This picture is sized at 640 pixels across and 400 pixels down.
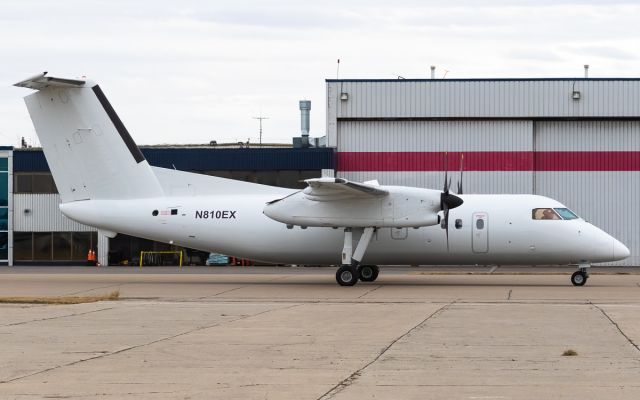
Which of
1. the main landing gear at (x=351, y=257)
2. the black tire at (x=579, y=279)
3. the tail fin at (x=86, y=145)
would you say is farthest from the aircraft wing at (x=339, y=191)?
the black tire at (x=579, y=279)

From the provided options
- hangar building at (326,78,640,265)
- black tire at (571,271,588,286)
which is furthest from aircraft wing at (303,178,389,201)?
hangar building at (326,78,640,265)

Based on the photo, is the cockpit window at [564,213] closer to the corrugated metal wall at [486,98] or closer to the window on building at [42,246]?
the corrugated metal wall at [486,98]

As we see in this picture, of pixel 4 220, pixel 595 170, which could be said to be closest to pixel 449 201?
pixel 595 170

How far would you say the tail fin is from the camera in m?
31.2

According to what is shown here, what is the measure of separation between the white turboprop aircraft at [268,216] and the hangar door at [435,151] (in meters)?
17.4

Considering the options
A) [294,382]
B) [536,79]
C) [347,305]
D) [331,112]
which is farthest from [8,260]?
[294,382]

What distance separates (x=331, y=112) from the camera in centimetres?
4966

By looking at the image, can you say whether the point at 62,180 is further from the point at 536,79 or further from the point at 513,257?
the point at 536,79

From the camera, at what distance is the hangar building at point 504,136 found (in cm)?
4897

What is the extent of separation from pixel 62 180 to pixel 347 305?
1305cm

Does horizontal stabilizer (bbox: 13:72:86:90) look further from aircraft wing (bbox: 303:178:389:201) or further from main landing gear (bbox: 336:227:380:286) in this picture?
main landing gear (bbox: 336:227:380:286)

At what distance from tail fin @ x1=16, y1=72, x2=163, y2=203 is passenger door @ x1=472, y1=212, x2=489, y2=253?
10.6m

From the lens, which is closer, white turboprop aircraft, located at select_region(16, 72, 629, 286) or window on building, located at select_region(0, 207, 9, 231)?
white turboprop aircraft, located at select_region(16, 72, 629, 286)

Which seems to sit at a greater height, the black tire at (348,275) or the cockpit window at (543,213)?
the cockpit window at (543,213)
